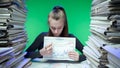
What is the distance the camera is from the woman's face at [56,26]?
90.9 inches

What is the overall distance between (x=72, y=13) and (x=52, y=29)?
0.36 meters

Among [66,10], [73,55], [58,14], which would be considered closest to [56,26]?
[58,14]

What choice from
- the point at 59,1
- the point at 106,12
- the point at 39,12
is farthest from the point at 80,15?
the point at 106,12

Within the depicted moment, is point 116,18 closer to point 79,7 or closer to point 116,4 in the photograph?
point 116,4

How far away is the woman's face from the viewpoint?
90.9 inches

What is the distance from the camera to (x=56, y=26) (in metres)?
2.35

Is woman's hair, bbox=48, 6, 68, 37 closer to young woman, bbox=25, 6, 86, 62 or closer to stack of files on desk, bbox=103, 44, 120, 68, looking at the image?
young woman, bbox=25, 6, 86, 62

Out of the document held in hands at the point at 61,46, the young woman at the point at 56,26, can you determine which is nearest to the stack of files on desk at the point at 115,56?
the document held in hands at the point at 61,46

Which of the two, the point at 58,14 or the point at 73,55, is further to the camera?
the point at 58,14

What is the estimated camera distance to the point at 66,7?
8.54 ft

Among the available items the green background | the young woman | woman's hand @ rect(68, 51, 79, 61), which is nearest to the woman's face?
the young woman

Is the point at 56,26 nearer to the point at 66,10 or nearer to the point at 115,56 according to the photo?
the point at 66,10

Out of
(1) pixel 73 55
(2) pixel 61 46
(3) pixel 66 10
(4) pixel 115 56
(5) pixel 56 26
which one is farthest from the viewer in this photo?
(3) pixel 66 10

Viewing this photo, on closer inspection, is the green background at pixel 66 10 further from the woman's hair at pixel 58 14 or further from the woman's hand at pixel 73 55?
the woman's hand at pixel 73 55
